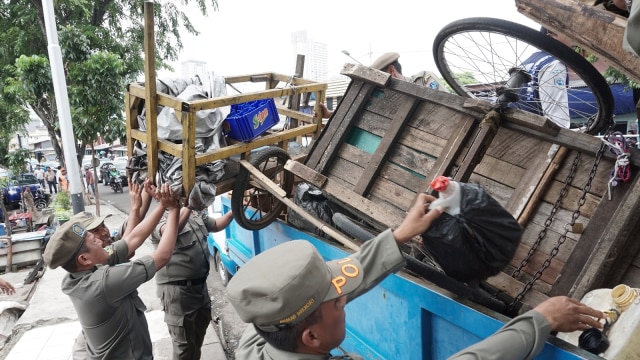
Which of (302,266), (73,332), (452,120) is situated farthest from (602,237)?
(73,332)

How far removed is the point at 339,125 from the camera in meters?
3.01

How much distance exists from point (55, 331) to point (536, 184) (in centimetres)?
530

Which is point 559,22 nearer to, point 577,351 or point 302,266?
point 577,351

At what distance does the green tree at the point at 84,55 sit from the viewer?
8531 mm

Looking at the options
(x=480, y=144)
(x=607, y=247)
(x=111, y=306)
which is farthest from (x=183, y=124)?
(x=607, y=247)

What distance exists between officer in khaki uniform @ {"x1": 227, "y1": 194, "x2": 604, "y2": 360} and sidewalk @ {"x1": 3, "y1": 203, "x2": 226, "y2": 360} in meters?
3.38

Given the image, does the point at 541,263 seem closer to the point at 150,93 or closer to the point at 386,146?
the point at 386,146

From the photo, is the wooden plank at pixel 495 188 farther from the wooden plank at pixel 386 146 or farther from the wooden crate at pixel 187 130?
the wooden crate at pixel 187 130

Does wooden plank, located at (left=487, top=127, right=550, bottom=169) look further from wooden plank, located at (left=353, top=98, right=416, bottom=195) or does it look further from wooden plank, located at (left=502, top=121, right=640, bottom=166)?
wooden plank, located at (left=353, top=98, right=416, bottom=195)

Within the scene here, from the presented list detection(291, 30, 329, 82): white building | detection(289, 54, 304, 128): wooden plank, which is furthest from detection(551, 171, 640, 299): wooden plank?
detection(291, 30, 329, 82): white building

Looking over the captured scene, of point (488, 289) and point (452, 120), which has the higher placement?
point (452, 120)

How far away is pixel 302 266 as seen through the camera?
131 centimetres

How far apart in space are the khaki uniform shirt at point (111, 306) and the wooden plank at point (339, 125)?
4.14 ft

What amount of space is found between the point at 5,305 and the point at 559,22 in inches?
254
